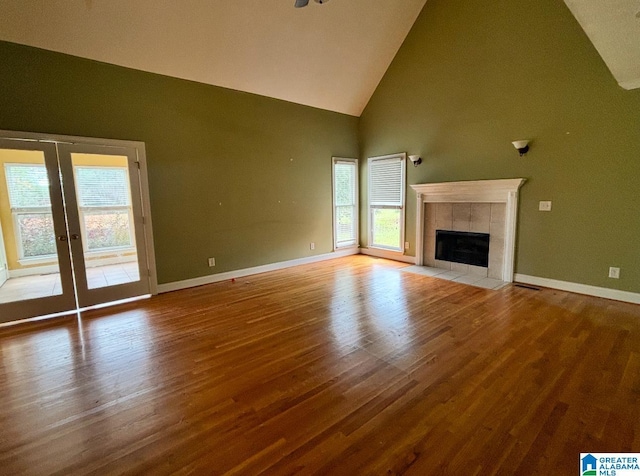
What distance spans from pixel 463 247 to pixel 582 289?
5.21ft

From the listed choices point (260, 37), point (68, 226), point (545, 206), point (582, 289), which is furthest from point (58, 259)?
point (582, 289)

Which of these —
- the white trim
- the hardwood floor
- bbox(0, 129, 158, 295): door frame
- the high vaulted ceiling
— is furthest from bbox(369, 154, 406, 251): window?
bbox(0, 129, 158, 295): door frame

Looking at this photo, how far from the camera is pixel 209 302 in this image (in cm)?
394

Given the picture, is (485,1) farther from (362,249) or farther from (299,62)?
(362,249)

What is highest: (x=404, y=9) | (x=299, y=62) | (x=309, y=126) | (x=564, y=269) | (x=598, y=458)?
(x=404, y=9)

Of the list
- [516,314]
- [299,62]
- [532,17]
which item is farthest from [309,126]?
[516,314]

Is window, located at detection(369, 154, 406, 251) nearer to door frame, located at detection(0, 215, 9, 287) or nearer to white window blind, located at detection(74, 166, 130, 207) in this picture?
white window blind, located at detection(74, 166, 130, 207)

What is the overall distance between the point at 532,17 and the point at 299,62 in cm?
322

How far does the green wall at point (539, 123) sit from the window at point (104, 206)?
4.82m

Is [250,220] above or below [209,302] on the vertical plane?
above

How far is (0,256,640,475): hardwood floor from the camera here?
1.56 meters

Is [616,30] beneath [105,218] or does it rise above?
above

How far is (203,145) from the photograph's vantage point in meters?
4.55

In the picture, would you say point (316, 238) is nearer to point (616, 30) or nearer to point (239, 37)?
point (239, 37)
